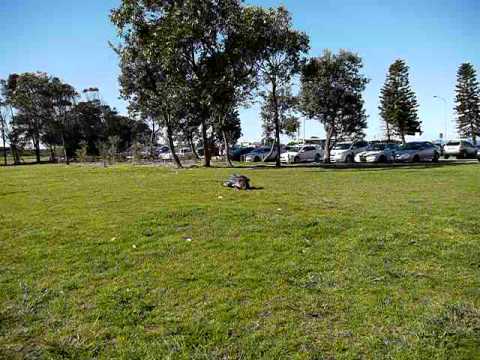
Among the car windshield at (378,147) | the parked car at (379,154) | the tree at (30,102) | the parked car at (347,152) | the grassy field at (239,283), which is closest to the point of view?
the grassy field at (239,283)

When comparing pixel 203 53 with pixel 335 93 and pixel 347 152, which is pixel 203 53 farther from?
pixel 347 152

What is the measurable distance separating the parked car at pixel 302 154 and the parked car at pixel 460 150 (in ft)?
35.3

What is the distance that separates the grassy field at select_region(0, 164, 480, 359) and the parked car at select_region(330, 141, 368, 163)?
2542 cm

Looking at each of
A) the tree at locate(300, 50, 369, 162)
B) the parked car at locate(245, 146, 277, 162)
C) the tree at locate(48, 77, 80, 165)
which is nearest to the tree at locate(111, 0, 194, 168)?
the tree at locate(300, 50, 369, 162)

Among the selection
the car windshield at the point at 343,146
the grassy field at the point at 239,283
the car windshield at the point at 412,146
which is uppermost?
the car windshield at the point at 343,146

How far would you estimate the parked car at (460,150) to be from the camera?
34812 millimetres

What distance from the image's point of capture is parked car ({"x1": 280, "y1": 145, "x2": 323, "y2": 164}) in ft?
113

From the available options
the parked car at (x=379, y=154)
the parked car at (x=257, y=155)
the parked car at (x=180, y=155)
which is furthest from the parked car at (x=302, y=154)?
the parked car at (x=180, y=155)

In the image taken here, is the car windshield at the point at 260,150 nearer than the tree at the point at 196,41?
No

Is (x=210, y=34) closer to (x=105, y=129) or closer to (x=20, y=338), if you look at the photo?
(x=20, y=338)

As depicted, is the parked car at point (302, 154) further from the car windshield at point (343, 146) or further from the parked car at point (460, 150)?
the parked car at point (460, 150)

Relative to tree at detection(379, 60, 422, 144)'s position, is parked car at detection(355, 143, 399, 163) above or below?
below

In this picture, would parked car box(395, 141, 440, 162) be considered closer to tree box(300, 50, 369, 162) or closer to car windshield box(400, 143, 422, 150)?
car windshield box(400, 143, 422, 150)

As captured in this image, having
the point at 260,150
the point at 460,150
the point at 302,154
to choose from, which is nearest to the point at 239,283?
the point at 302,154
